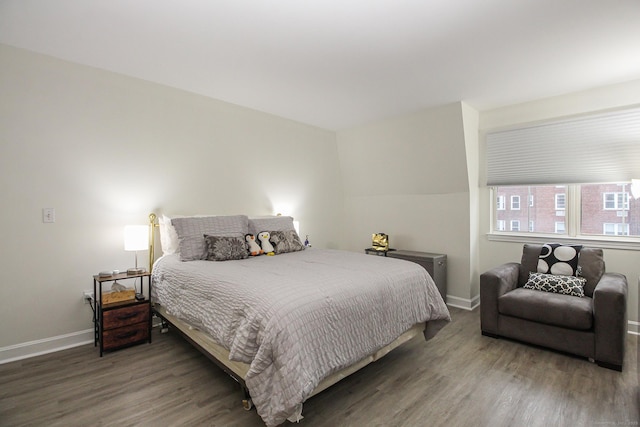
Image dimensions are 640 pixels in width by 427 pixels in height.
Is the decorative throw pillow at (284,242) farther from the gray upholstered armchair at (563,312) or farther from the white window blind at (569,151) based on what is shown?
A: the white window blind at (569,151)

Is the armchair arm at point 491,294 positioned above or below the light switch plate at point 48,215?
below

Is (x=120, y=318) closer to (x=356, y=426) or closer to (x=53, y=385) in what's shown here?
(x=53, y=385)

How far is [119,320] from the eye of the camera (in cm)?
274

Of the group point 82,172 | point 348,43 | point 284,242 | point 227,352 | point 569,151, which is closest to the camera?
point 227,352

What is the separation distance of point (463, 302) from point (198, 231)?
325 centimetres

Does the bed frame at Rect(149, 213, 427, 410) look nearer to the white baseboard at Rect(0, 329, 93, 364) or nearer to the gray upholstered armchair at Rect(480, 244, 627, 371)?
the white baseboard at Rect(0, 329, 93, 364)

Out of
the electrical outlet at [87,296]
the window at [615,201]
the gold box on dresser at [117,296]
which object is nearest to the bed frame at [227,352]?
the gold box on dresser at [117,296]

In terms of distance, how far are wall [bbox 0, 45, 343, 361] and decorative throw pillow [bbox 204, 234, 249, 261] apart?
0.72 m

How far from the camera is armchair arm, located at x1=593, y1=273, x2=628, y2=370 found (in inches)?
93.5

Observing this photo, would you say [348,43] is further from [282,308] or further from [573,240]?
[573,240]

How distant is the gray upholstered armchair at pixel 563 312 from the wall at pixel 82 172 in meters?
3.02

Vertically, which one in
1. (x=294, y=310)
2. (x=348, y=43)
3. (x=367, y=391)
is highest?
(x=348, y=43)

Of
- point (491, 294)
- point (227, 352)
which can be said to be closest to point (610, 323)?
point (491, 294)

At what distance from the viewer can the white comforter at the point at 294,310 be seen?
5.41 feet
